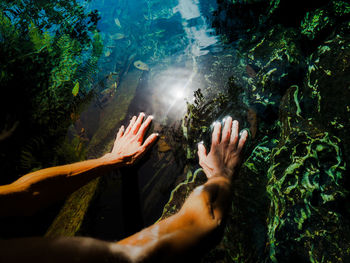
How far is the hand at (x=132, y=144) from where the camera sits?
8.22ft

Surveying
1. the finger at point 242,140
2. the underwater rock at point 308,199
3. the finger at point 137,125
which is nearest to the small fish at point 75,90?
the finger at point 137,125

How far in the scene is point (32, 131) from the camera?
2.67 m

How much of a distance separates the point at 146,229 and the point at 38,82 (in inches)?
128

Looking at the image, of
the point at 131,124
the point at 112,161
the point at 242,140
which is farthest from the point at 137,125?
the point at 242,140

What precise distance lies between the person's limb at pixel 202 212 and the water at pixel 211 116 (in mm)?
251

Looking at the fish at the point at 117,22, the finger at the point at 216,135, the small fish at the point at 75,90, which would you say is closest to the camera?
the finger at the point at 216,135

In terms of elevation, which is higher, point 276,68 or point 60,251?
point 60,251

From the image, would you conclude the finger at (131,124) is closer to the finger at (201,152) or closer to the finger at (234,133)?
the finger at (201,152)

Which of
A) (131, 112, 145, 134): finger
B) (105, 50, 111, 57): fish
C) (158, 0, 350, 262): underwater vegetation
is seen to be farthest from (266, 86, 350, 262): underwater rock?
(105, 50, 111, 57): fish

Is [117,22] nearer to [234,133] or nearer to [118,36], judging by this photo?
[118,36]

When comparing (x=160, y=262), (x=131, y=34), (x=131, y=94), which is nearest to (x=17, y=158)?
(x=131, y=94)

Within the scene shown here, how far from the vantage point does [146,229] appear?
1242mm

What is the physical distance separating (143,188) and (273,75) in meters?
2.74

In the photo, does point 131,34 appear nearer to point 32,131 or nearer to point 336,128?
point 32,131
